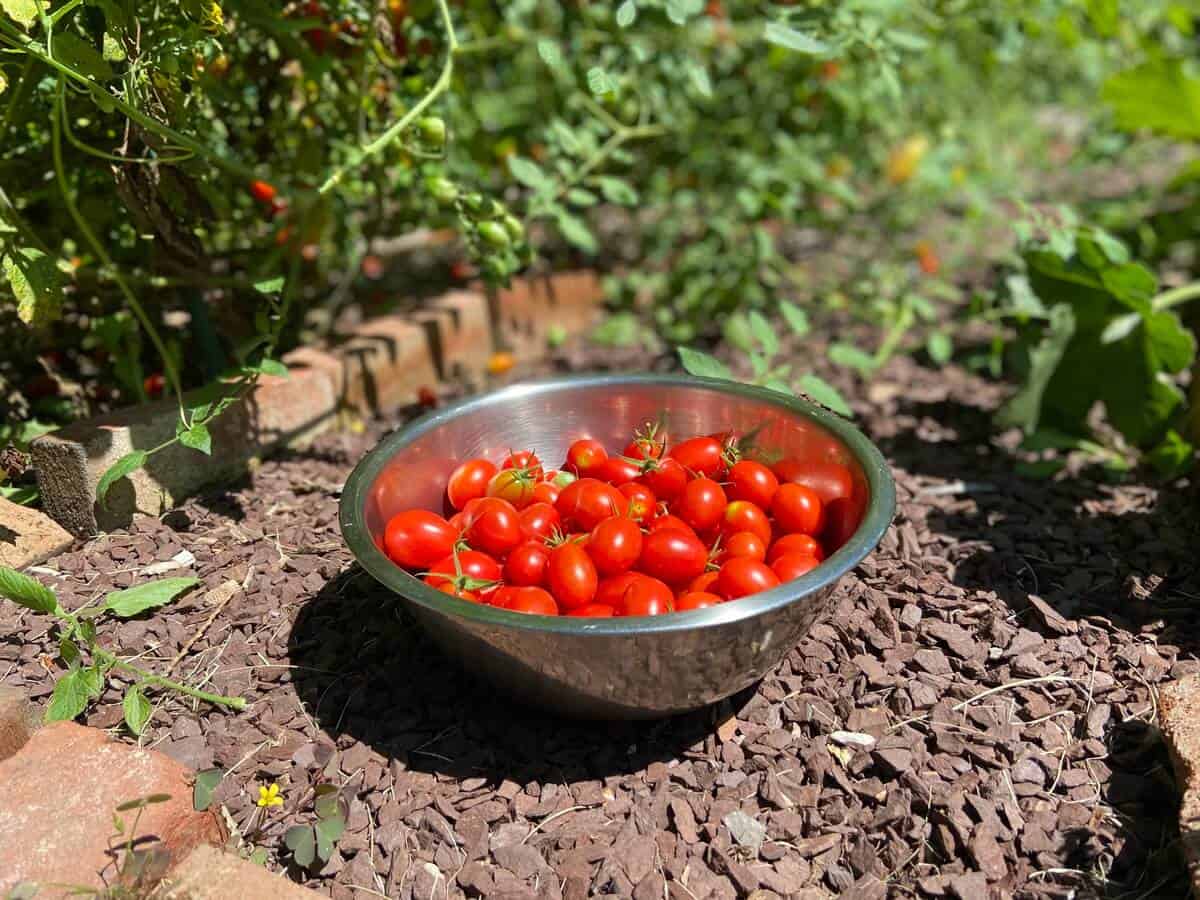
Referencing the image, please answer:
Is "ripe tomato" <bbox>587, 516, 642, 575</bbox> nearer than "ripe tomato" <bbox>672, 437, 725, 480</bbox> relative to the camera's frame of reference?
Yes

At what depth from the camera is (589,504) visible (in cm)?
205

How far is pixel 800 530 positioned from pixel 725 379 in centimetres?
46

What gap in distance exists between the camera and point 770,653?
1805 millimetres

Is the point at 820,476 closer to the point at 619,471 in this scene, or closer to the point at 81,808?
the point at 619,471

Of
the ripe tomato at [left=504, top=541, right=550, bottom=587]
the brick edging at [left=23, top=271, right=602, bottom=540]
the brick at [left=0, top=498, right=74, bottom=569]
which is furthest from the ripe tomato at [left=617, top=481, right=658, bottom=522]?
the brick at [left=0, top=498, right=74, bottom=569]

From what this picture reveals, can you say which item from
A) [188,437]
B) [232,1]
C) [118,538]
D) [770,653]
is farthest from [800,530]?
[232,1]

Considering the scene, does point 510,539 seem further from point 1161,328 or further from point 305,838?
point 1161,328

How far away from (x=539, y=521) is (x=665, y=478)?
0.95 ft

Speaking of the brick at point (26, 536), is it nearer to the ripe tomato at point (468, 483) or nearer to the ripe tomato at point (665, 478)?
the ripe tomato at point (468, 483)

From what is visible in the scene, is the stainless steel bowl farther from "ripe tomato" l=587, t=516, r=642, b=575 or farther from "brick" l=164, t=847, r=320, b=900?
"brick" l=164, t=847, r=320, b=900

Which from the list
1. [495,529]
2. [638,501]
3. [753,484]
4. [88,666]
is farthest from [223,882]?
[753,484]

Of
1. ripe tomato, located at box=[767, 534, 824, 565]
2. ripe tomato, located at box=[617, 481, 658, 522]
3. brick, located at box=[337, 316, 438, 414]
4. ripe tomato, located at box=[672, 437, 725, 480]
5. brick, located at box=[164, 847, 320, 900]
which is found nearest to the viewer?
brick, located at box=[164, 847, 320, 900]

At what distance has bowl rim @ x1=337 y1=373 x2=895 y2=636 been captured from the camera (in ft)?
5.40

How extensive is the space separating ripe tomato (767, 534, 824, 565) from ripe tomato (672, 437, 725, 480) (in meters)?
0.24
